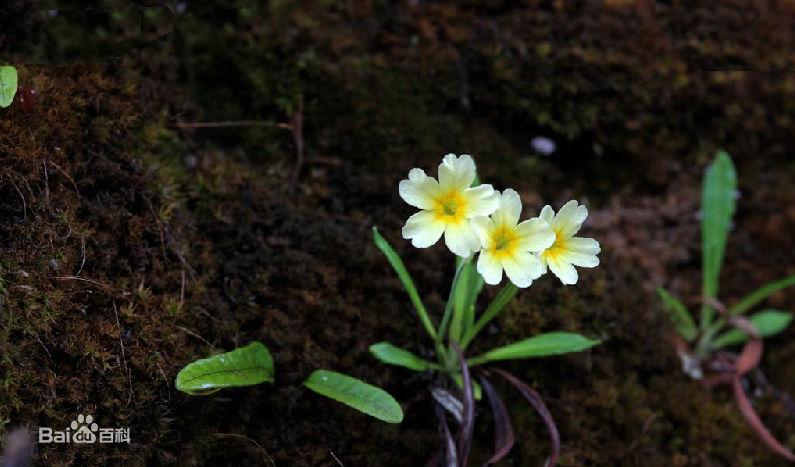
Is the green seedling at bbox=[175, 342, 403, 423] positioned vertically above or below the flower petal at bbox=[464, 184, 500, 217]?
below

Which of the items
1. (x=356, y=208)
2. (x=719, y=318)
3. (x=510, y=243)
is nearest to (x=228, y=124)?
(x=356, y=208)

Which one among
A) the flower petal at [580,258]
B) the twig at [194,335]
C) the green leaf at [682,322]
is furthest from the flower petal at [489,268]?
the green leaf at [682,322]

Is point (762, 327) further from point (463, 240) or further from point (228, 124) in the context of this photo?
point (228, 124)

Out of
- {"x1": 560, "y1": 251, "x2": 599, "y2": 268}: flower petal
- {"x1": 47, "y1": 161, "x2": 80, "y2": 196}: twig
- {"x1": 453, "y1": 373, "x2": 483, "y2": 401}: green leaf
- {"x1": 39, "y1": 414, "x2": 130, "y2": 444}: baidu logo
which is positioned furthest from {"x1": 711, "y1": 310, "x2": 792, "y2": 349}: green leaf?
{"x1": 47, "y1": 161, "x2": 80, "y2": 196}: twig

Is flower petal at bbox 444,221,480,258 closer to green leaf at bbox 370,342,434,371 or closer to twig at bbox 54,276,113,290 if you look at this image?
green leaf at bbox 370,342,434,371

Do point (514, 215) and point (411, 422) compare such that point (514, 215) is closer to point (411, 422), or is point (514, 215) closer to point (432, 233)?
point (432, 233)

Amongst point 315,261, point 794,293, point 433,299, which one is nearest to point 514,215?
point 433,299
